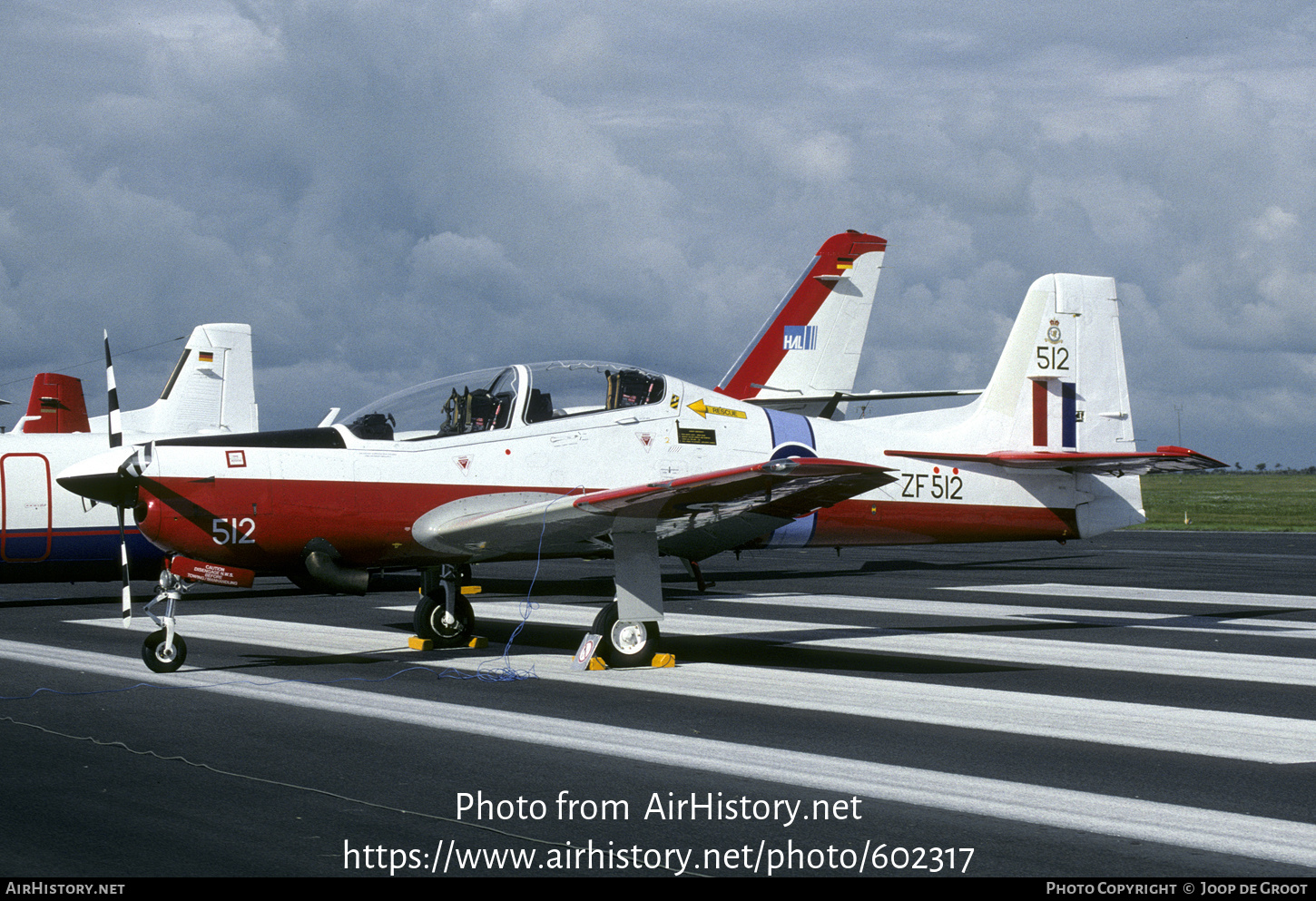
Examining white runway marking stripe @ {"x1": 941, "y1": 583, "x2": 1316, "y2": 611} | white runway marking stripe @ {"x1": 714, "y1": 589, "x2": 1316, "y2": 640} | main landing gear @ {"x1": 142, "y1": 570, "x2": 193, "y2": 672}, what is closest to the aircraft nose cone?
main landing gear @ {"x1": 142, "y1": 570, "x2": 193, "y2": 672}

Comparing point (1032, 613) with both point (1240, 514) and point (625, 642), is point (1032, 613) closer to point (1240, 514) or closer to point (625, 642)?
point (625, 642)

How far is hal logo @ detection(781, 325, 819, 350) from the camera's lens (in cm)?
2256

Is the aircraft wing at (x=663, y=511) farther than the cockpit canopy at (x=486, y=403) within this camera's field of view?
No

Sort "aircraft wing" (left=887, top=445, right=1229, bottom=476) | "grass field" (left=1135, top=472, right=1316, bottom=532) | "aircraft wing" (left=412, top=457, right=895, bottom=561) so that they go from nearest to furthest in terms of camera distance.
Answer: "aircraft wing" (left=412, top=457, right=895, bottom=561)
"aircraft wing" (left=887, top=445, right=1229, bottom=476)
"grass field" (left=1135, top=472, right=1316, bottom=532)

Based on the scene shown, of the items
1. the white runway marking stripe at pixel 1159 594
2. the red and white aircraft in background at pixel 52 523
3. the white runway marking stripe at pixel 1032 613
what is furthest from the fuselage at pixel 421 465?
the red and white aircraft in background at pixel 52 523

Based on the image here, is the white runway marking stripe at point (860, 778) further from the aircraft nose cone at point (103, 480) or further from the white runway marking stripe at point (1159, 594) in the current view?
the white runway marking stripe at point (1159, 594)

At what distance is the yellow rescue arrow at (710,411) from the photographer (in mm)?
10508

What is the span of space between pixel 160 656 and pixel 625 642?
3.57 m

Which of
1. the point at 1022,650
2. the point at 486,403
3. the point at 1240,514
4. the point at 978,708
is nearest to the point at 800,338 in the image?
the point at 1022,650

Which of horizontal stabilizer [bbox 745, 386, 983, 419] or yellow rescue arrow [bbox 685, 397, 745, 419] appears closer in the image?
yellow rescue arrow [bbox 685, 397, 745, 419]

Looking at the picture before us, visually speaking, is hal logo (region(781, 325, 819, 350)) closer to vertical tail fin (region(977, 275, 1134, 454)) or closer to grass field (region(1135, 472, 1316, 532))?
vertical tail fin (region(977, 275, 1134, 454))

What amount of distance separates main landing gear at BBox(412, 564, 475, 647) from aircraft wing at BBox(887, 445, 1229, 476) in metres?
4.47

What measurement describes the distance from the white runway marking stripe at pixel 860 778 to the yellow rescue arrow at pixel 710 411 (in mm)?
3786
